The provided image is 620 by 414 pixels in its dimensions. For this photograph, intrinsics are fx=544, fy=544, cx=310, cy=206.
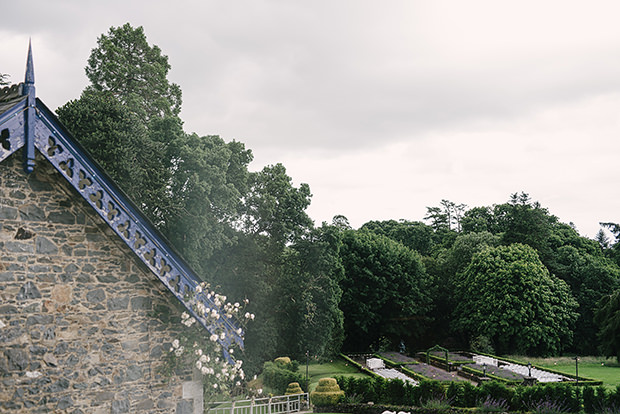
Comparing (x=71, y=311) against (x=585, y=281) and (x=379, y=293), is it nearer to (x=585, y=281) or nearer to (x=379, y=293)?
(x=379, y=293)

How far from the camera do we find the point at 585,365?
39.8 m

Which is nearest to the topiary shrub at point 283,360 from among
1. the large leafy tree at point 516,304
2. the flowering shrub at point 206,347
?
the large leafy tree at point 516,304

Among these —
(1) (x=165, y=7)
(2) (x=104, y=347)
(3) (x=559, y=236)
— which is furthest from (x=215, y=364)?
(3) (x=559, y=236)

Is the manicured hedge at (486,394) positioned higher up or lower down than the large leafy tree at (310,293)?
lower down

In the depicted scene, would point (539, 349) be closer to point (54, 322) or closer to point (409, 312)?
point (409, 312)

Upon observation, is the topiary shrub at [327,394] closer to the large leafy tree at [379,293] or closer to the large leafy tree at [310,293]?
the large leafy tree at [310,293]

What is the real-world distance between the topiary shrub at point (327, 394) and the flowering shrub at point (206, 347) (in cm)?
1631

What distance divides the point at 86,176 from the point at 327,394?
19731 mm

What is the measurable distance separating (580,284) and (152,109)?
39.3 meters

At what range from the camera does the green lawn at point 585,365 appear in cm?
3456

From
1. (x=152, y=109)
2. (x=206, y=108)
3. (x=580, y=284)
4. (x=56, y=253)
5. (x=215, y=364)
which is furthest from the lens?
(x=580, y=284)

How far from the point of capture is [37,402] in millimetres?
7973

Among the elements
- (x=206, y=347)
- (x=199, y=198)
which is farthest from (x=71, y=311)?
(x=199, y=198)

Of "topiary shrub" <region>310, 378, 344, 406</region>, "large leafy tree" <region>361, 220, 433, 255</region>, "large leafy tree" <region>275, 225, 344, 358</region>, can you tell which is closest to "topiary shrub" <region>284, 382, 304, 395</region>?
"topiary shrub" <region>310, 378, 344, 406</region>
